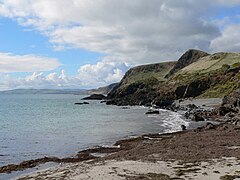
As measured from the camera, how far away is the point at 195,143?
36.3m

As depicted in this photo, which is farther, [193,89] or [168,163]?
[193,89]

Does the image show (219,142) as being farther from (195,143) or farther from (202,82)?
(202,82)


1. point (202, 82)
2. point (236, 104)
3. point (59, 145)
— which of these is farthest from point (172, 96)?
point (59, 145)

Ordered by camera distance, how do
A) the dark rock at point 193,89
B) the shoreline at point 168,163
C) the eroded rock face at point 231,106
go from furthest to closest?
the dark rock at point 193,89, the eroded rock face at point 231,106, the shoreline at point 168,163

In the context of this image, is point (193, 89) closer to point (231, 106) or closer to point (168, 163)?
point (231, 106)

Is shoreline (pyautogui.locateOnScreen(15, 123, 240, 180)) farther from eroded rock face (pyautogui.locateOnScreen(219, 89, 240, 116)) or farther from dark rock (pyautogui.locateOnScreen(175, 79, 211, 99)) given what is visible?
dark rock (pyautogui.locateOnScreen(175, 79, 211, 99))

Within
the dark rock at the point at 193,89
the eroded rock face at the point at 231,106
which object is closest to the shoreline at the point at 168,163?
the eroded rock face at the point at 231,106

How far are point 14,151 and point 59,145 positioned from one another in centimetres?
589

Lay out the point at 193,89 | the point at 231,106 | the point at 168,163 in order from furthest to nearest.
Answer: the point at 193,89 → the point at 231,106 → the point at 168,163

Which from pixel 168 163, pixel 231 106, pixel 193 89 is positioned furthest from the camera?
pixel 193 89

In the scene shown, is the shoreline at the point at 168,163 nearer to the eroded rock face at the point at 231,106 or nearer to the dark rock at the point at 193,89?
the eroded rock face at the point at 231,106

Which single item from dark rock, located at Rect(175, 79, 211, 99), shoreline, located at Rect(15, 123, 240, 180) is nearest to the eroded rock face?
shoreline, located at Rect(15, 123, 240, 180)

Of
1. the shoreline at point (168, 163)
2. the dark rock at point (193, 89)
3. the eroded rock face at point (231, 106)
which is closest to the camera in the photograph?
the shoreline at point (168, 163)

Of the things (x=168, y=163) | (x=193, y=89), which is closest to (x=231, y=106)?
(x=168, y=163)
